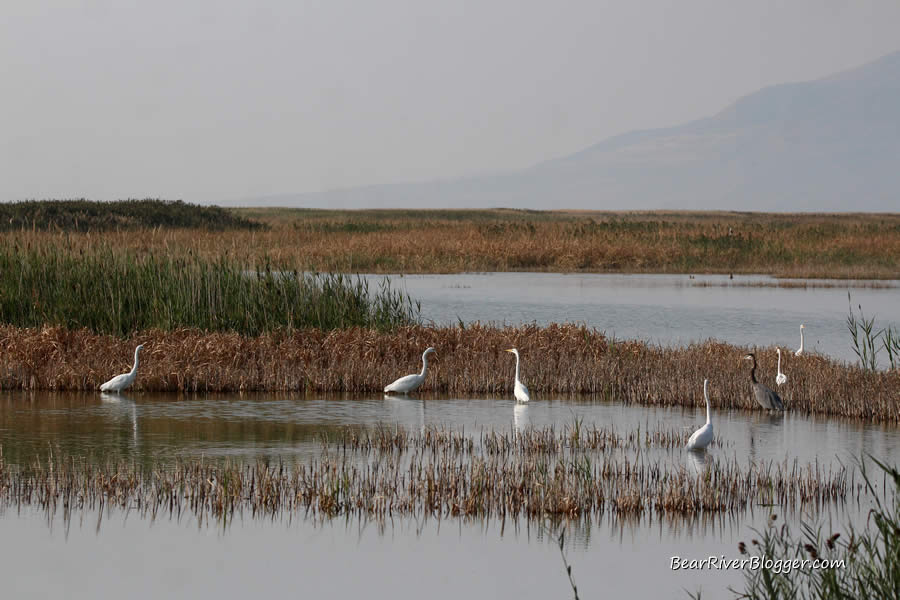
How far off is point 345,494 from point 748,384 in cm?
852

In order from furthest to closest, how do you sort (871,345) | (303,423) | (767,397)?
1. (871,345)
2. (767,397)
3. (303,423)

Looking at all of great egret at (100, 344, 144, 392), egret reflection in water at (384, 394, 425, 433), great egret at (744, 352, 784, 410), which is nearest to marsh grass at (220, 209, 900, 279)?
great egret at (100, 344, 144, 392)

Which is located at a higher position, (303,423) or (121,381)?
(121,381)

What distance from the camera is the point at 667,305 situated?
1265 inches

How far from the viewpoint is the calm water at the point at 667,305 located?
25219 mm

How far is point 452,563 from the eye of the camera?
843cm

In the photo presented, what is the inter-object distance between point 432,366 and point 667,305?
15952mm

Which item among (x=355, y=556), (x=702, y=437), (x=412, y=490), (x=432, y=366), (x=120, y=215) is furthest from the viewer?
(x=120, y=215)

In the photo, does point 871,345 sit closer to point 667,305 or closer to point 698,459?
point 698,459

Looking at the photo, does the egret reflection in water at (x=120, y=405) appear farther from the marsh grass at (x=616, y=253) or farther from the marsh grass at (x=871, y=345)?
the marsh grass at (x=616, y=253)

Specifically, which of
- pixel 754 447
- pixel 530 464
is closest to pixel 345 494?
pixel 530 464

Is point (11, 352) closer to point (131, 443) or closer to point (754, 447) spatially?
point (131, 443)

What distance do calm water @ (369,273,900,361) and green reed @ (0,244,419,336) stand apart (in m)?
4.56

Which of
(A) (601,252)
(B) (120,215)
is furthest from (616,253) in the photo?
(B) (120,215)
